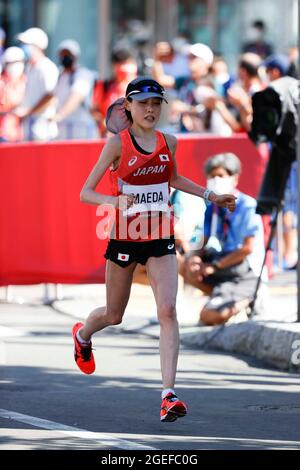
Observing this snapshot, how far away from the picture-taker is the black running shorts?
7.88 m

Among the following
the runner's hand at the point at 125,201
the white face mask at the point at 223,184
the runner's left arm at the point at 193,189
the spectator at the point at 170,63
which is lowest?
the runner's hand at the point at 125,201

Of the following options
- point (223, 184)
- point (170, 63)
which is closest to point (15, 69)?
point (170, 63)

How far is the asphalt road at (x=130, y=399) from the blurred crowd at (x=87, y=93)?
5296mm

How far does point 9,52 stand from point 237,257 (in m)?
7.08

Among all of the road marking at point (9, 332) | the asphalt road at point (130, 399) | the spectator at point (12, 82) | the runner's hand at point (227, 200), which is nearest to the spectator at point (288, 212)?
the asphalt road at point (130, 399)

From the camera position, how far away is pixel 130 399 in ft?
27.3

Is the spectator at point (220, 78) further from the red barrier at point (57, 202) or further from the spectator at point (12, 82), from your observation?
the red barrier at point (57, 202)

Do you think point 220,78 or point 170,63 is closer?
point 220,78

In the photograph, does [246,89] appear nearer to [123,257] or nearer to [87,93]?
[87,93]

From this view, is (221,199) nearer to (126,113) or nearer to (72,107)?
(126,113)

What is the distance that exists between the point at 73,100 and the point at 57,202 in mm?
3267

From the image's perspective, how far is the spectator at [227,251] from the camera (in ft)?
38.4

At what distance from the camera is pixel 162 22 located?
28.5 metres

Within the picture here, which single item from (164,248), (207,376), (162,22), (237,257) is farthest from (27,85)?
(162,22)
